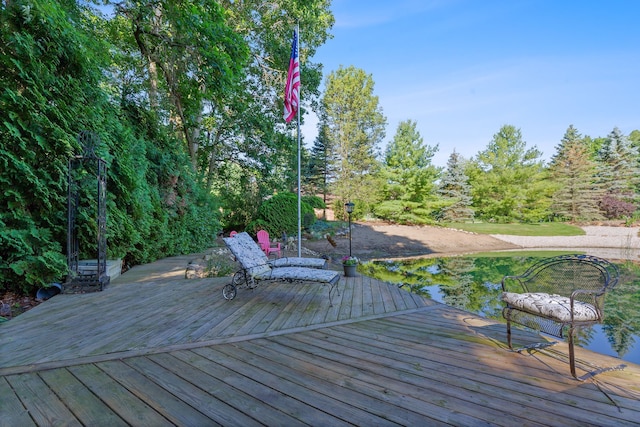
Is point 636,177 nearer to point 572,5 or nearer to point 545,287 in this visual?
point 572,5

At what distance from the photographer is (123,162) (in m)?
5.14

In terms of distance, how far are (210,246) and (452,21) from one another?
9.78 m

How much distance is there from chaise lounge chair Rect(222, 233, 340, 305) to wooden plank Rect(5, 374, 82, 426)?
203 cm

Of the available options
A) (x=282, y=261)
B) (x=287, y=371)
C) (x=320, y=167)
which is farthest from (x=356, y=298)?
(x=320, y=167)

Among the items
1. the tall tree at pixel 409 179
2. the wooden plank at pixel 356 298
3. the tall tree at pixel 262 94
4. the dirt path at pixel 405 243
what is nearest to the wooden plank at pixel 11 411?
the wooden plank at pixel 356 298

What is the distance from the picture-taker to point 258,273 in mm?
3799

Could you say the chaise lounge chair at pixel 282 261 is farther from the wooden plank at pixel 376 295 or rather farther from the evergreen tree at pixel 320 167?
the evergreen tree at pixel 320 167

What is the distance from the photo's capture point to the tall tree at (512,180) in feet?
66.4

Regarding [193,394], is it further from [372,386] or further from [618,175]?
[618,175]

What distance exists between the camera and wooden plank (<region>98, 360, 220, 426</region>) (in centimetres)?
155

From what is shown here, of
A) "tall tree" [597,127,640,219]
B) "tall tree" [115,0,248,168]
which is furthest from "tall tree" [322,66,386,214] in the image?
"tall tree" [597,127,640,219]

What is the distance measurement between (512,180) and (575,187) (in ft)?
18.2

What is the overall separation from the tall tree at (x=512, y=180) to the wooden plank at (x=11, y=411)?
23.6 metres

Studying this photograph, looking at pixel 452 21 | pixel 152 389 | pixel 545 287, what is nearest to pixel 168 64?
pixel 452 21
